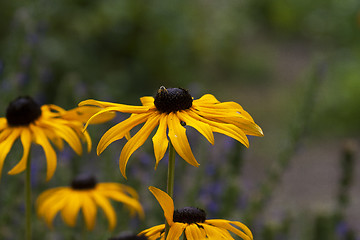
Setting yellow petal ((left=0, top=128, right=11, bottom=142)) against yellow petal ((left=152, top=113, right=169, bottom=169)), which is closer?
yellow petal ((left=152, top=113, right=169, bottom=169))

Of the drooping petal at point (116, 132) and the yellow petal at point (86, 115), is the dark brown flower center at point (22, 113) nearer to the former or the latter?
the yellow petal at point (86, 115)

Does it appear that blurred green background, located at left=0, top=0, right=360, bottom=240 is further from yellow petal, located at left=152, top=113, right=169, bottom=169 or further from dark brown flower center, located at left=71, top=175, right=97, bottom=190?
yellow petal, located at left=152, top=113, right=169, bottom=169

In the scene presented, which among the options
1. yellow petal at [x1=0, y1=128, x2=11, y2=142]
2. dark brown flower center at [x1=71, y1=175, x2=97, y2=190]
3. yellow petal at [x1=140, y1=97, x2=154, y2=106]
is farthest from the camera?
dark brown flower center at [x1=71, y1=175, x2=97, y2=190]

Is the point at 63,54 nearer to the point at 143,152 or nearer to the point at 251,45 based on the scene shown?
the point at 143,152

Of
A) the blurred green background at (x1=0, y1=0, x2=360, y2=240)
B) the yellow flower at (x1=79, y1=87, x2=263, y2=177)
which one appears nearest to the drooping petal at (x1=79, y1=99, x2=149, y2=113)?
the yellow flower at (x1=79, y1=87, x2=263, y2=177)

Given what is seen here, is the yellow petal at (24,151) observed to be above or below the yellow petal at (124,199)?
above

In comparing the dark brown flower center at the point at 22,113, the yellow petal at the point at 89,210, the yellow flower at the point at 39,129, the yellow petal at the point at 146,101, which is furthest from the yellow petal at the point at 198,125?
the yellow petal at the point at 89,210
